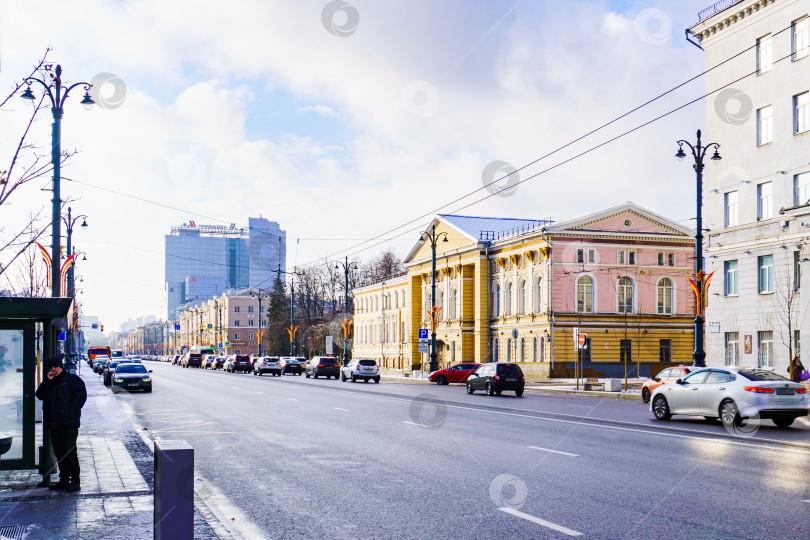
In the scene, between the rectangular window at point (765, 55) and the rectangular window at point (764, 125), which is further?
the rectangular window at point (764, 125)

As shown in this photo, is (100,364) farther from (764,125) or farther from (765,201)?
(764,125)

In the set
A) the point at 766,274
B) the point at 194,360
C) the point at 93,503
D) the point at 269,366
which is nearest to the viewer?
the point at 93,503

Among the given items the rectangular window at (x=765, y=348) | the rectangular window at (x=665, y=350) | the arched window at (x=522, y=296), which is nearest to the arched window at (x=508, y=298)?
the arched window at (x=522, y=296)

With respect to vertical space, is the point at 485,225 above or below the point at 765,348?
above

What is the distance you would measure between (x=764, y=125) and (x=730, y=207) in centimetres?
443

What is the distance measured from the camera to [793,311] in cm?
3638

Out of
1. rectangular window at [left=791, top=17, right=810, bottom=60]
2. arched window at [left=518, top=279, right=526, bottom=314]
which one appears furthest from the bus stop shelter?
arched window at [left=518, top=279, right=526, bottom=314]

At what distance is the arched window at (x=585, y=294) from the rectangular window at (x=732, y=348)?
25.2 meters

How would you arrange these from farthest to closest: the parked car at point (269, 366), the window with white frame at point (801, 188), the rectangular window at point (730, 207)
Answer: the parked car at point (269, 366) → the rectangular window at point (730, 207) → the window with white frame at point (801, 188)

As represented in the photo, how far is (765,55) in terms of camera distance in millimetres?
39281

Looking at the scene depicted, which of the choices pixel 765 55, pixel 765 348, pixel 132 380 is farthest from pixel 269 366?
pixel 765 55

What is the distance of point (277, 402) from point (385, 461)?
16202 mm

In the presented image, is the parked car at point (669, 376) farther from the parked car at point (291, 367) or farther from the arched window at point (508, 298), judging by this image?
the parked car at point (291, 367)

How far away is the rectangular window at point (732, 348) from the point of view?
4069 cm
